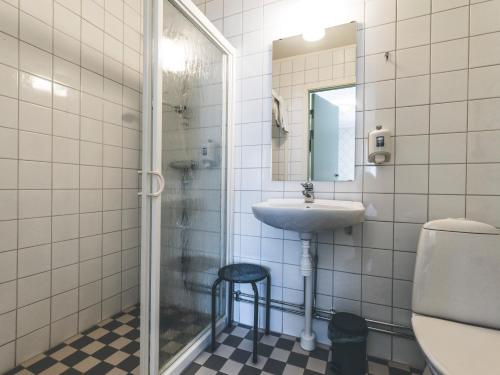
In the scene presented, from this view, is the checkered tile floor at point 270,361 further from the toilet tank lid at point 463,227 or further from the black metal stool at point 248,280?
the toilet tank lid at point 463,227

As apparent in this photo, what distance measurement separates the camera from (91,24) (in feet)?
5.52

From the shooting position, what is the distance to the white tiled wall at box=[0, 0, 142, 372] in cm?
131

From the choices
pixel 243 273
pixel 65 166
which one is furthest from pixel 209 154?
pixel 65 166

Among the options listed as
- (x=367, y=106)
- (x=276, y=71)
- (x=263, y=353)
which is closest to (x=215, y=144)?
(x=276, y=71)

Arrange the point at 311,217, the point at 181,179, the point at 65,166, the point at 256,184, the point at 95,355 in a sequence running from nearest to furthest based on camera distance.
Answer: the point at 311,217, the point at 181,179, the point at 95,355, the point at 65,166, the point at 256,184

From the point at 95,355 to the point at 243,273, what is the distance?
0.96 meters

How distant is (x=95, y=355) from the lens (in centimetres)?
145

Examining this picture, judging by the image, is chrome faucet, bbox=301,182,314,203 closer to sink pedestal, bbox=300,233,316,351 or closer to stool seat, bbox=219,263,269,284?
sink pedestal, bbox=300,233,316,351

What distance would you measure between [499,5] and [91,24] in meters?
2.30

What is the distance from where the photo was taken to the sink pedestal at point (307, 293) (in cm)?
142

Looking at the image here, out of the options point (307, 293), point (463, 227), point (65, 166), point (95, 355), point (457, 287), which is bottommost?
point (95, 355)

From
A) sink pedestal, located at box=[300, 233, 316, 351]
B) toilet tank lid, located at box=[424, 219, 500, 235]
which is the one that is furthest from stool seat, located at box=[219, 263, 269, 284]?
toilet tank lid, located at box=[424, 219, 500, 235]

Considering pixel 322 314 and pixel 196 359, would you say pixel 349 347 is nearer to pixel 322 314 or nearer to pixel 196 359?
pixel 322 314

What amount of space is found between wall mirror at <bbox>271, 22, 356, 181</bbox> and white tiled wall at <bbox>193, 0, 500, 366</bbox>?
0.06 meters
